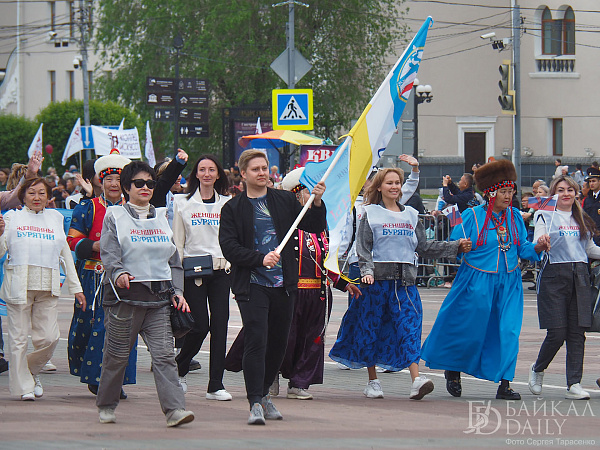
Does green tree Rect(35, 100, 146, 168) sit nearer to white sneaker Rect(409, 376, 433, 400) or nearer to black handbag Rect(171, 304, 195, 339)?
white sneaker Rect(409, 376, 433, 400)

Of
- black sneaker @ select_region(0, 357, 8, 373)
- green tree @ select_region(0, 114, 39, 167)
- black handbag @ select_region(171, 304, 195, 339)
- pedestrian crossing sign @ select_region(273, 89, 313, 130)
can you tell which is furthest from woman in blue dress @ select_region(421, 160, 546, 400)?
green tree @ select_region(0, 114, 39, 167)

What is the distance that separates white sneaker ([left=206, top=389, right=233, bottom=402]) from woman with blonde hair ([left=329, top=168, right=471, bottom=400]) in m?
1.14

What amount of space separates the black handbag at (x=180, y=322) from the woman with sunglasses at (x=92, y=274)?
4.04 feet

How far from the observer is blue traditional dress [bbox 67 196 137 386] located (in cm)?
889

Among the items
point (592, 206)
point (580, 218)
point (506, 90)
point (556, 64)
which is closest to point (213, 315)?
point (580, 218)

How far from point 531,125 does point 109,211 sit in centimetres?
4544

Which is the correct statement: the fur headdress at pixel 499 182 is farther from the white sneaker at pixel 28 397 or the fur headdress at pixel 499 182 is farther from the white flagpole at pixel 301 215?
the white sneaker at pixel 28 397

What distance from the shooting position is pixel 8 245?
9.16 m

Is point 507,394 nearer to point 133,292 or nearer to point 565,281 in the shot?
point 565,281

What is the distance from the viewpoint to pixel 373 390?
916 centimetres

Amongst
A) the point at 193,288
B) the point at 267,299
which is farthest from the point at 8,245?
the point at 267,299

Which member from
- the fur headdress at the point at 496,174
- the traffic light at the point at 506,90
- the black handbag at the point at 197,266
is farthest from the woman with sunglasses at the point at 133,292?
the traffic light at the point at 506,90

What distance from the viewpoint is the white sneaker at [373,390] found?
9117mm

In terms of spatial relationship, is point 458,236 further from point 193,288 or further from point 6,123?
point 6,123
